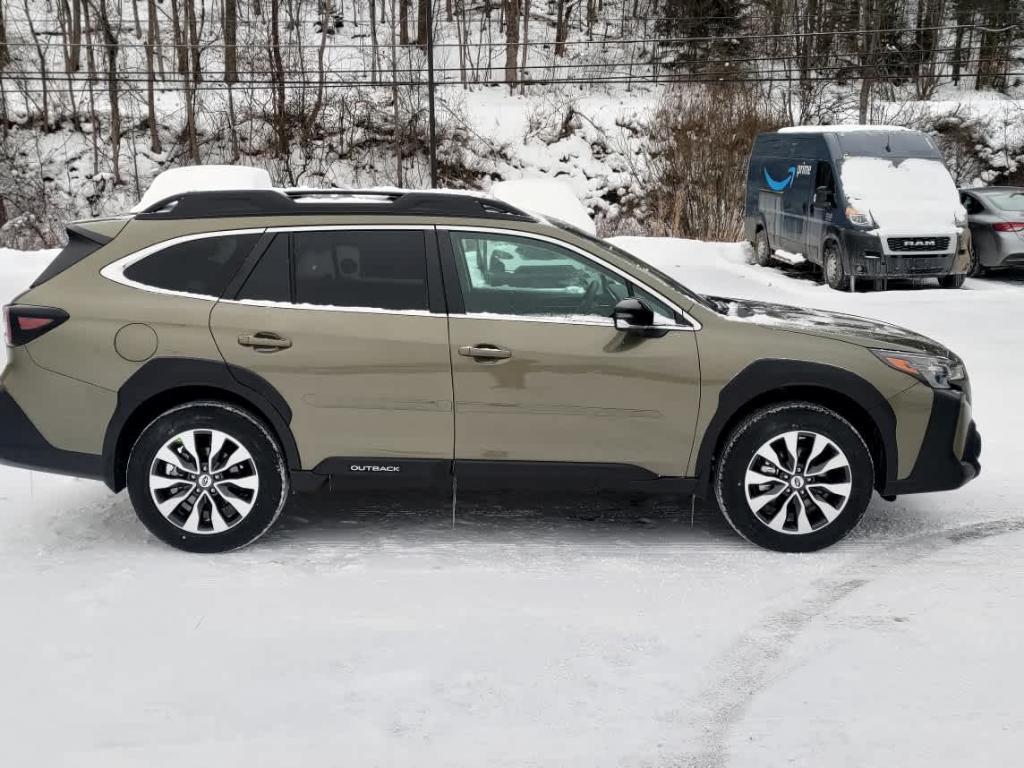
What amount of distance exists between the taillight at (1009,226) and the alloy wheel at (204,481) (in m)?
16.9

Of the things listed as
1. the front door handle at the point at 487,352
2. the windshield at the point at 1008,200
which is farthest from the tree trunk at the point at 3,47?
the front door handle at the point at 487,352

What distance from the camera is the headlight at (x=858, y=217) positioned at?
1730 centimetres

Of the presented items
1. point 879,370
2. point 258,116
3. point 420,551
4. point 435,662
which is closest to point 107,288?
point 420,551

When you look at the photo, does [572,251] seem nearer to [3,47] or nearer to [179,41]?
[179,41]

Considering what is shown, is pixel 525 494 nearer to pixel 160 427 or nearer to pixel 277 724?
pixel 160 427

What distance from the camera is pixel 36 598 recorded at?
4.97m

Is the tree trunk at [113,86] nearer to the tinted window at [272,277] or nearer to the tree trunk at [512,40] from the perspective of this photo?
the tree trunk at [512,40]

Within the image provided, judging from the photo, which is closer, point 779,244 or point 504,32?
point 779,244

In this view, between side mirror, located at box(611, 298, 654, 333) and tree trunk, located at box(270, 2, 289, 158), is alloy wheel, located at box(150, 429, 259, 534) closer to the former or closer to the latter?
side mirror, located at box(611, 298, 654, 333)

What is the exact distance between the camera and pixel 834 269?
18.0 metres

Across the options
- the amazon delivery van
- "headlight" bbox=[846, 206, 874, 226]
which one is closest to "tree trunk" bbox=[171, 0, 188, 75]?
the amazon delivery van

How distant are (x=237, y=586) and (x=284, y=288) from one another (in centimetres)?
142

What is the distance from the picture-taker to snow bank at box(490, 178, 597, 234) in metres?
16.2

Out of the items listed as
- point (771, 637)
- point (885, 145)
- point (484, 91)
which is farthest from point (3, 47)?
point (771, 637)
